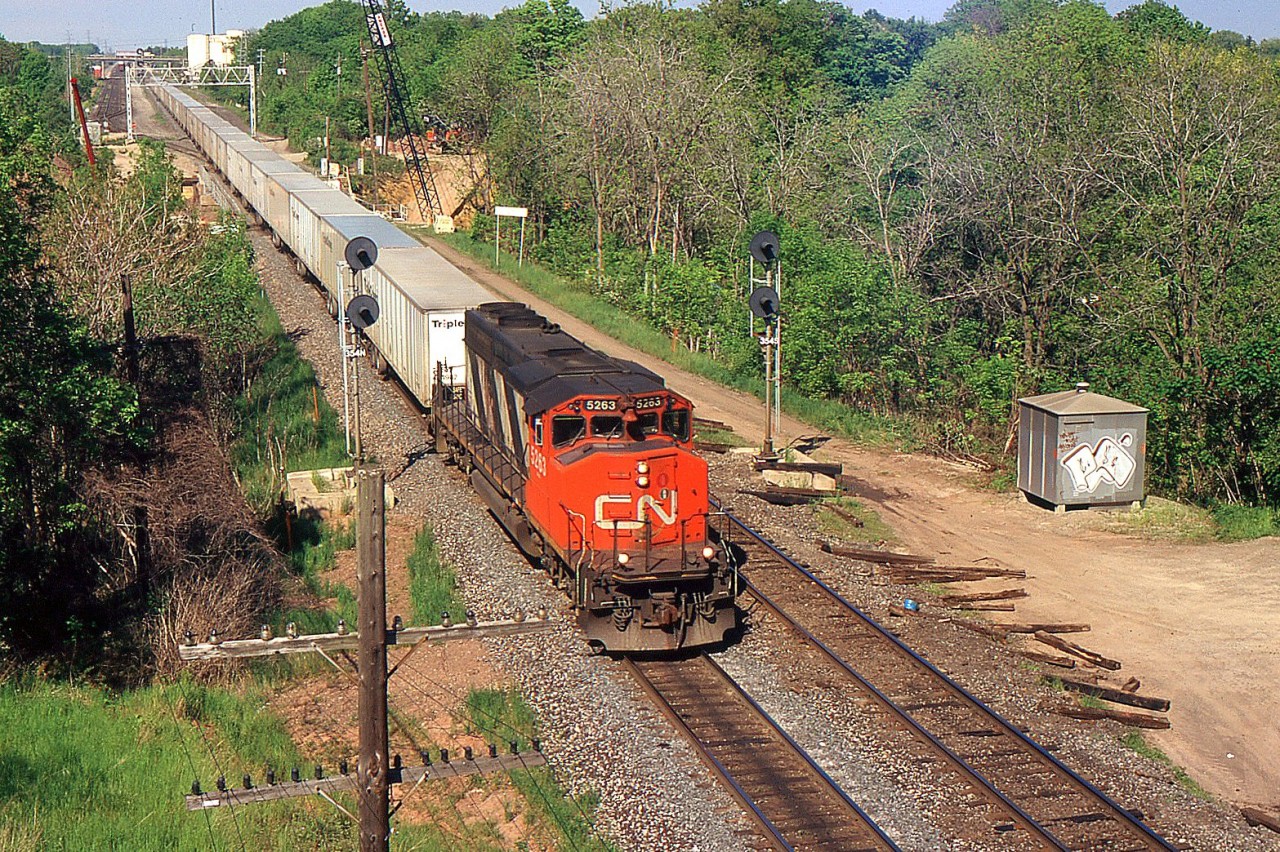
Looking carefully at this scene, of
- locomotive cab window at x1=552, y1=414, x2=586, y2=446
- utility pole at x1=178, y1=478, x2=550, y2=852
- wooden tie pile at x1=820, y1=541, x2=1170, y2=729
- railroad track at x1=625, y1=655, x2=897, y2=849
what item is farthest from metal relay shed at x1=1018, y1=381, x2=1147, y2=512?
utility pole at x1=178, y1=478, x2=550, y2=852

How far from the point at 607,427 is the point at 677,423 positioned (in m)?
0.96

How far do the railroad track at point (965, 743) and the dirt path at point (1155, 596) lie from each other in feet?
6.29

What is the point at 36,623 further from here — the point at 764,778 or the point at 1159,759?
the point at 1159,759

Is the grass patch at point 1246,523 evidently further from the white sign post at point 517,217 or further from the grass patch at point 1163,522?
the white sign post at point 517,217

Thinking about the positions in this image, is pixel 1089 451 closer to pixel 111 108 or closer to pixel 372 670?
pixel 372 670

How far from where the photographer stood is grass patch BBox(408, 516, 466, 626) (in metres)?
18.2

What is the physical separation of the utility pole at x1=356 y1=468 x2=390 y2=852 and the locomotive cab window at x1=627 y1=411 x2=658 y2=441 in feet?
23.8

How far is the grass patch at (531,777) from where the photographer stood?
40.5ft

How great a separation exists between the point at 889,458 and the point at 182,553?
54.2ft

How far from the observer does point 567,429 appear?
16.3 metres

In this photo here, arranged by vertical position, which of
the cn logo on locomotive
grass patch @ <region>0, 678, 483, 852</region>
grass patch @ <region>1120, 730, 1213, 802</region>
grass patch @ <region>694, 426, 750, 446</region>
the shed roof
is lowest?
grass patch @ <region>1120, 730, 1213, 802</region>

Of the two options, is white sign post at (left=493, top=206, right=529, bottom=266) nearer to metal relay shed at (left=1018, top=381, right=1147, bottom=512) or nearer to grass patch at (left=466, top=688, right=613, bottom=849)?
metal relay shed at (left=1018, top=381, right=1147, bottom=512)

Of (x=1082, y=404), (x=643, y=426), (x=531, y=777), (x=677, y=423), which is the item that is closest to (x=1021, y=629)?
(x=677, y=423)

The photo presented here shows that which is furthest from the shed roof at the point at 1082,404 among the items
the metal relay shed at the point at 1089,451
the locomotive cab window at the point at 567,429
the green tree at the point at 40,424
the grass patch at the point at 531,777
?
the green tree at the point at 40,424
